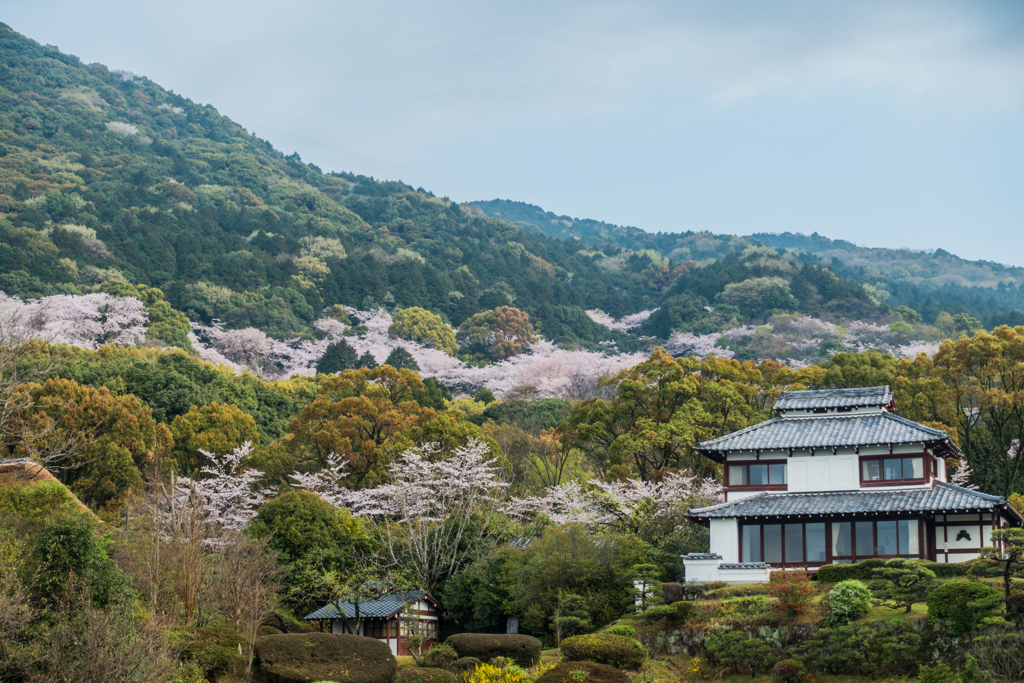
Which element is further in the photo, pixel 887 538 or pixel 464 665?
pixel 887 538

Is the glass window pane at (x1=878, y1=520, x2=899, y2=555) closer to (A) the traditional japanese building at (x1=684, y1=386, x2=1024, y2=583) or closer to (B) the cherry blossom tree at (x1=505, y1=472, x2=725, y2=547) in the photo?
(A) the traditional japanese building at (x1=684, y1=386, x2=1024, y2=583)

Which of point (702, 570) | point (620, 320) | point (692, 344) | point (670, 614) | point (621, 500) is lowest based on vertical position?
point (670, 614)

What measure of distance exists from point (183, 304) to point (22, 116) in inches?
2280

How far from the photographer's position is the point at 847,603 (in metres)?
22.2

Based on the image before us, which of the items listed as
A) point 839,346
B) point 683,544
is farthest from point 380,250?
point 683,544

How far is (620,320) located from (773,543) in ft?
262

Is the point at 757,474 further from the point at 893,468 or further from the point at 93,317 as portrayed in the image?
the point at 93,317

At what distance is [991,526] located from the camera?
27.4 meters

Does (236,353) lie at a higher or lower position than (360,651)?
higher

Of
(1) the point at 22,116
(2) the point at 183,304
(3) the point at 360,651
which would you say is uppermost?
(1) the point at 22,116

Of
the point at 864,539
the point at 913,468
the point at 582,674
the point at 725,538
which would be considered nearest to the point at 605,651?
the point at 582,674

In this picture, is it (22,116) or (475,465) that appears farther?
(22,116)

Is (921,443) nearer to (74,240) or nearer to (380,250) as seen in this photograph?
(74,240)

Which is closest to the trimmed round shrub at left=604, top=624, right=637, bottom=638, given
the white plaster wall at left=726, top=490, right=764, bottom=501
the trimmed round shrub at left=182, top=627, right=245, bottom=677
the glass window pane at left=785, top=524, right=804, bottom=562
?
the glass window pane at left=785, top=524, right=804, bottom=562
